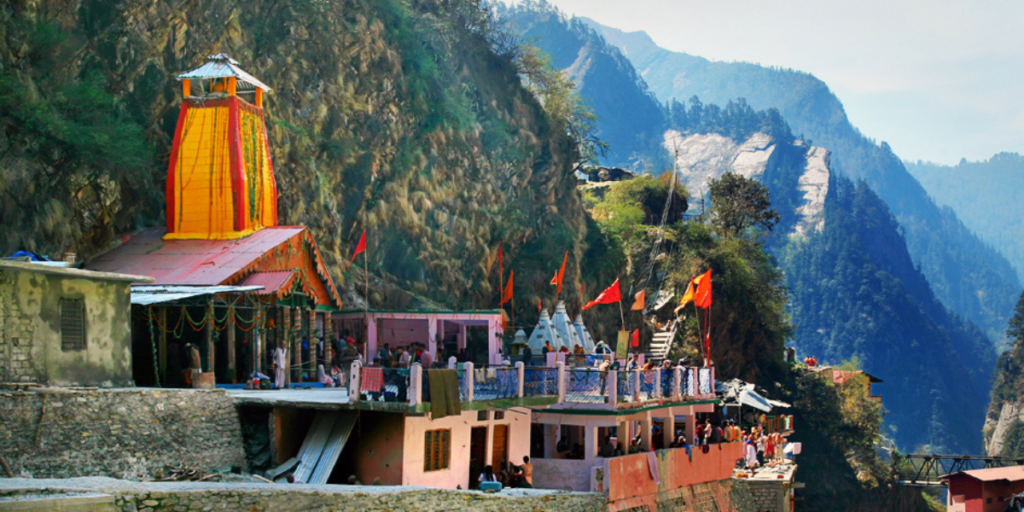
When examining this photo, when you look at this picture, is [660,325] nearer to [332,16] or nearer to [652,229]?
[652,229]

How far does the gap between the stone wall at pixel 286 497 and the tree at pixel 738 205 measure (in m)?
47.9

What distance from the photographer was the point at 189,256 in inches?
1104

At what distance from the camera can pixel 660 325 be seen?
55.6m

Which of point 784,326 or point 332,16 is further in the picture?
point 784,326

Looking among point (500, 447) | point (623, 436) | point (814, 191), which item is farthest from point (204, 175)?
point (814, 191)

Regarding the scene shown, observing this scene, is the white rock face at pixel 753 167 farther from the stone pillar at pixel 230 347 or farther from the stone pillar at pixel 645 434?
the stone pillar at pixel 230 347

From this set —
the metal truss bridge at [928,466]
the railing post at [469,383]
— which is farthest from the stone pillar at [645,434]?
the metal truss bridge at [928,466]

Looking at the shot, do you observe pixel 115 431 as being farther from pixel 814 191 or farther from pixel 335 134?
pixel 814 191

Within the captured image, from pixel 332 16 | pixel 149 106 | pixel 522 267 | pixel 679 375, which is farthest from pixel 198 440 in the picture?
pixel 522 267

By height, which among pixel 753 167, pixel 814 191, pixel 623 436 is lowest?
pixel 623 436

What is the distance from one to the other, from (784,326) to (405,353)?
36416 mm

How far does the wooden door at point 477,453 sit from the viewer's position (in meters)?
24.0

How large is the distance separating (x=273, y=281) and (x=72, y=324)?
7.86 metres

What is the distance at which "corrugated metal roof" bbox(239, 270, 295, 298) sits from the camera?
26288 millimetres
